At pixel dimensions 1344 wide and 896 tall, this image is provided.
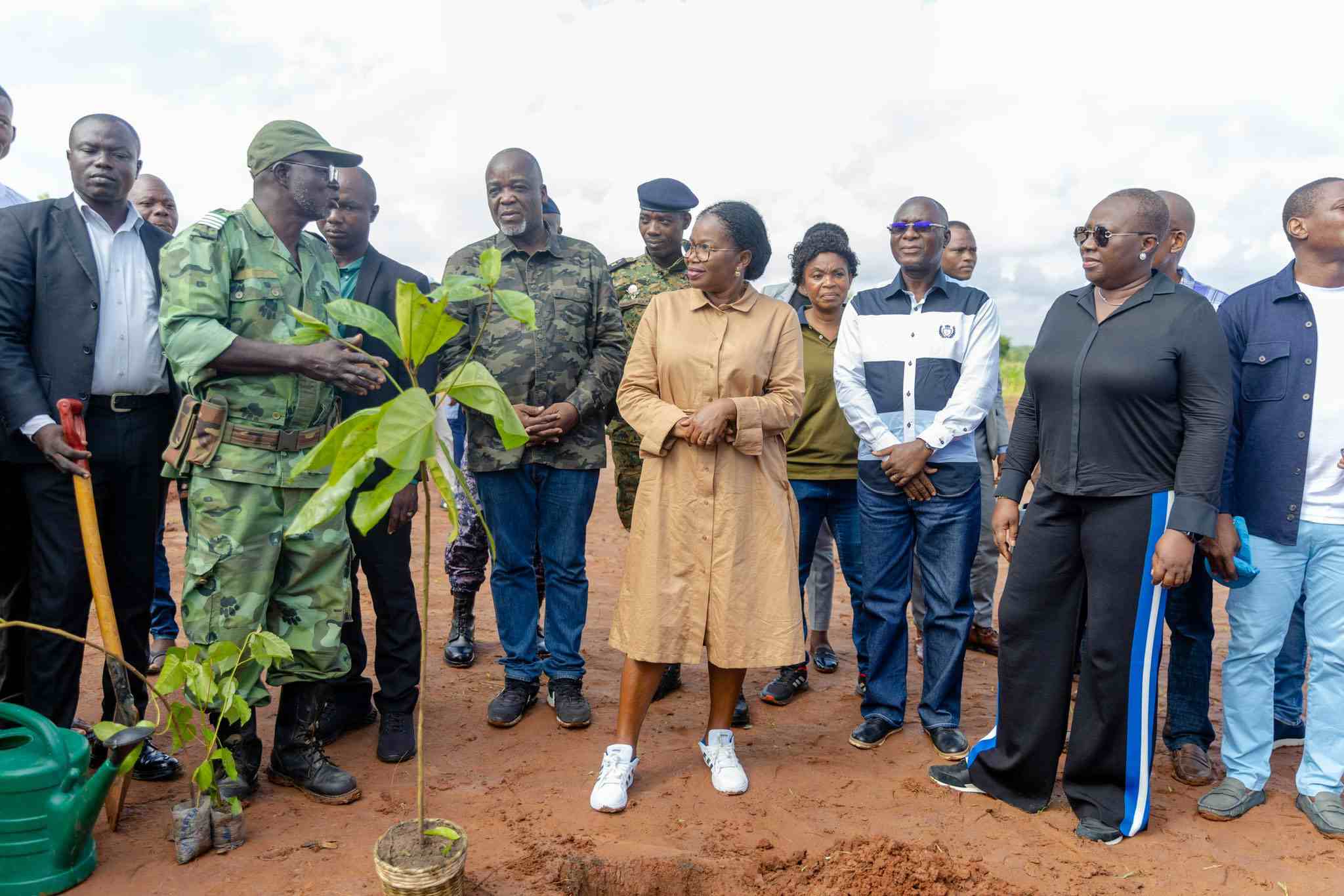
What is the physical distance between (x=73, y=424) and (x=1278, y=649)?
4351 mm

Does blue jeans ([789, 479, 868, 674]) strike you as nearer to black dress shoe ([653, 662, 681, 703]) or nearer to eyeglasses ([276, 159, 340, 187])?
black dress shoe ([653, 662, 681, 703])

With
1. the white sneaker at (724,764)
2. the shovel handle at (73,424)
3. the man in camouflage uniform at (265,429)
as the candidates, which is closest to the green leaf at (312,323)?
the man in camouflage uniform at (265,429)

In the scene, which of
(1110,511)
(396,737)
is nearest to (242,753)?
(396,737)

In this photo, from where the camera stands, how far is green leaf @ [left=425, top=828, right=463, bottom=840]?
251 cm

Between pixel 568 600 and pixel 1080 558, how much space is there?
2.07m

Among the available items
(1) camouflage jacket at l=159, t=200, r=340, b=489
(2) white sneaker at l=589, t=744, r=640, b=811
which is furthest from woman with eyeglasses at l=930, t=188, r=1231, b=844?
(1) camouflage jacket at l=159, t=200, r=340, b=489

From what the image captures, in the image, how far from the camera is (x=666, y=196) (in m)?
4.76

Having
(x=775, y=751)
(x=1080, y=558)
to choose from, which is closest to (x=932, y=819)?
(x=775, y=751)

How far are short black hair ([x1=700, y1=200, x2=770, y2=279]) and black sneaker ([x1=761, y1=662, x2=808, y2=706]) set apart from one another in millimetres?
1984

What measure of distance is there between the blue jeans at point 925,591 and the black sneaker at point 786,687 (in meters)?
0.50

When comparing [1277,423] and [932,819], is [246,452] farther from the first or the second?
[1277,423]

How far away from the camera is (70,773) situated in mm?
2688

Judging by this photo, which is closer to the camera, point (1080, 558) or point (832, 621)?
point (1080, 558)

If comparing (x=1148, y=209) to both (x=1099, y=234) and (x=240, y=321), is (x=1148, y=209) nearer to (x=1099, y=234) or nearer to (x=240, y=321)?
(x=1099, y=234)
